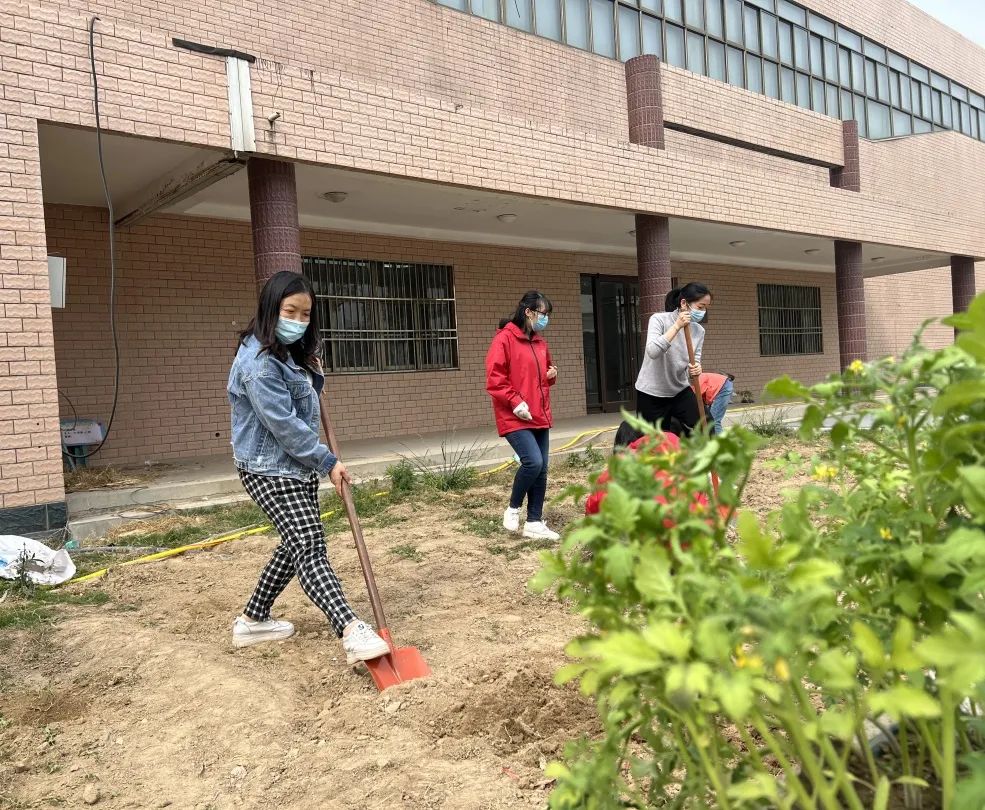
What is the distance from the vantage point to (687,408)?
A: 597cm

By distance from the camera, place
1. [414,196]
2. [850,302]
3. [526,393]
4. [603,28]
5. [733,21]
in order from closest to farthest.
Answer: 1. [526,393]
2. [414,196]
3. [603,28]
4. [850,302]
5. [733,21]

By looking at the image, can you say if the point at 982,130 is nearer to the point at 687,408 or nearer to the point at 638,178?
the point at 638,178

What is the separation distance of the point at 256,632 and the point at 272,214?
430 centimetres

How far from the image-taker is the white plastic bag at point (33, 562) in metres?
4.86

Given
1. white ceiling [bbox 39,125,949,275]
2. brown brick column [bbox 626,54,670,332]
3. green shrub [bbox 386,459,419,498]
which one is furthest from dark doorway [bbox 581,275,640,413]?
green shrub [bbox 386,459,419,498]

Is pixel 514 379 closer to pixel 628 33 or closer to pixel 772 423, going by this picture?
pixel 772 423

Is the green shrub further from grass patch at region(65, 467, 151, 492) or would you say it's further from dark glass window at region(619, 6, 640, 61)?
dark glass window at region(619, 6, 640, 61)

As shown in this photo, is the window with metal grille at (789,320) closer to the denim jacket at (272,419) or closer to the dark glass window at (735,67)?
the dark glass window at (735,67)

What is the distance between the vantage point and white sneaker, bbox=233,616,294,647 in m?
3.82

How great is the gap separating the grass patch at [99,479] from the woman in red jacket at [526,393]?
3680mm

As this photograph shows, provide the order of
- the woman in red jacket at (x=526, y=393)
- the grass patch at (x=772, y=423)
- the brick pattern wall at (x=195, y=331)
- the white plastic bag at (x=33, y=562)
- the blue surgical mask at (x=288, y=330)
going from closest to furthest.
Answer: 1. the blue surgical mask at (x=288, y=330)
2. the white plastic bag at (x=33, y=562)
3. the woman in red jacket at (x=526, y=393)
4. the grass patch at (x=772, y=423)
5. the brick pattern wall at (x=195, y=331)

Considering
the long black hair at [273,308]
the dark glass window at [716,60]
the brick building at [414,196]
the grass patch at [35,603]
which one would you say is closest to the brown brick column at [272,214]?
the brick building at [414,196]

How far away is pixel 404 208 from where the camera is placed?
990 cm

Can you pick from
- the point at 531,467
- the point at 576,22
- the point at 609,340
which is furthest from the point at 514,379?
the point at 609,340
